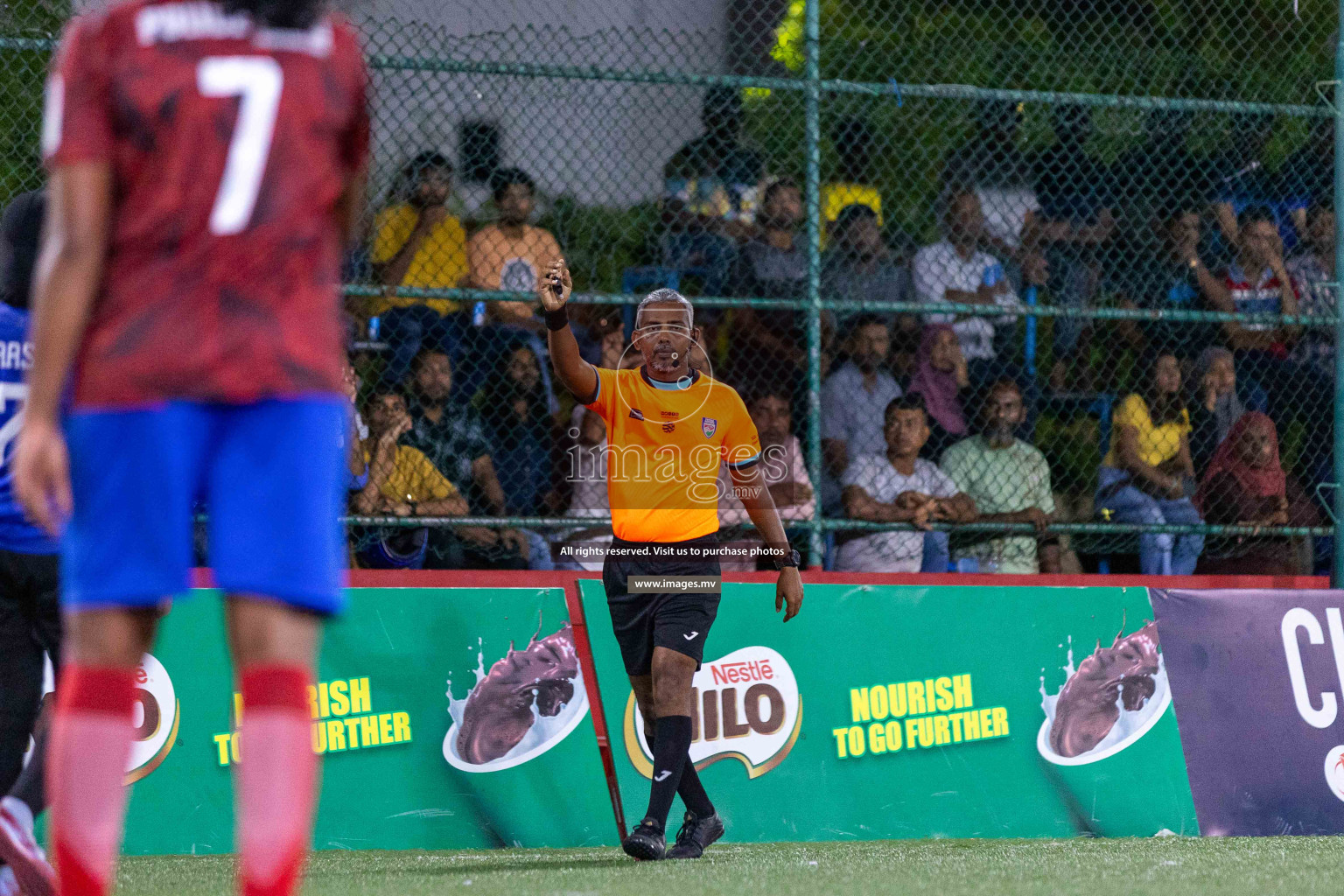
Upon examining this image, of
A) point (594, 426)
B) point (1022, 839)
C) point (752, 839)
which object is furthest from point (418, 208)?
point (1022, 839)

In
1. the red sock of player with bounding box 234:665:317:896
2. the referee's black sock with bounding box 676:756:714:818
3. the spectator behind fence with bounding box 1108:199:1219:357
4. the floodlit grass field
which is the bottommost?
the floodlit grass field

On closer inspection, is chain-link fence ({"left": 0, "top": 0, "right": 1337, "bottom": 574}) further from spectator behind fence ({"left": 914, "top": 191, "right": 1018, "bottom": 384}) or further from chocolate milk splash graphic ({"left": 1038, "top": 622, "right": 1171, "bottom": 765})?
chocolate milk splash graphic ({"left": 1038, "top": 622, "right": 1171, "bottom": 765})

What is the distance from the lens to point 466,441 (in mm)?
7438

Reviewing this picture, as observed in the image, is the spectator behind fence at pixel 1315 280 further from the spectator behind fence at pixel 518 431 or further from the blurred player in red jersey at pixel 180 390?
the blurred player in red jersey at pixel 180 390

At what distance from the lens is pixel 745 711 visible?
7160 mm

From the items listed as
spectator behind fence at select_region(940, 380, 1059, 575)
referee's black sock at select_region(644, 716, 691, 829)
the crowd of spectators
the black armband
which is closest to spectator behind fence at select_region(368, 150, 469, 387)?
the crowd of spectators

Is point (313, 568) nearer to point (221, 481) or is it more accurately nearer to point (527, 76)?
point (221, 481)

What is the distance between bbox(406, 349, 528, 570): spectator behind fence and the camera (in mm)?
7301

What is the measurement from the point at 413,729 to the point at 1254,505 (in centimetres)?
439

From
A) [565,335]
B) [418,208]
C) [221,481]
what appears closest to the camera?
[221,481]

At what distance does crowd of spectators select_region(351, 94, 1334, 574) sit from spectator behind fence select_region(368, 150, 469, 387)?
0.01 metres

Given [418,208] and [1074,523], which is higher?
[418,208]

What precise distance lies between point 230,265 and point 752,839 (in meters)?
5.17

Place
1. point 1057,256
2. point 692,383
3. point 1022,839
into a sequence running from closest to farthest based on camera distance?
point 692,383 < point 1022,839 < point 1057,256
